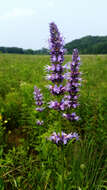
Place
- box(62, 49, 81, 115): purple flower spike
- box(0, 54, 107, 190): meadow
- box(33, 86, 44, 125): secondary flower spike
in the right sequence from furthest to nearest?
box(33, 86, 44, 125): secondary flower spike
box(62, 49, 81, 115): purple flower spike
box(0, 54, 107, 190): meadow

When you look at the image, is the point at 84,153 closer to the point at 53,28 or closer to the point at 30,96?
the point at 53,28

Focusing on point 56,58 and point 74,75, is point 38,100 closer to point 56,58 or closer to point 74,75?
point 74,75

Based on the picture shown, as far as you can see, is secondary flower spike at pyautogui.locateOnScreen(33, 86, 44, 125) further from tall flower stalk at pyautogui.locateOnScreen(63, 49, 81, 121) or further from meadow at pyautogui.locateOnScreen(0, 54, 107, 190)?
tall flower stalk at pyautogui.locateOnScreen(63, 49, 81, 121)

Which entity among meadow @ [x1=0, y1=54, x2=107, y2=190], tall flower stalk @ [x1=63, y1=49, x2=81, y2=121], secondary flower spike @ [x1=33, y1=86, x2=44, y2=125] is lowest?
meadow @ [x1=0, y1=54, x2=107, y2=190]

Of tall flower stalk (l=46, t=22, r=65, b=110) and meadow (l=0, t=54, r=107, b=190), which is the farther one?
meadow (l=0, t=54, r=107, b=190)

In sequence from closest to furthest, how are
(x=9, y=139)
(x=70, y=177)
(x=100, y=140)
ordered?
1. (x=70, y=177)
2. (x=100, y=140)
3. (x=9, y=139)

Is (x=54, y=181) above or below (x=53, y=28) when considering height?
below

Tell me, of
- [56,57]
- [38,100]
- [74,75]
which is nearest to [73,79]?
[74,75]


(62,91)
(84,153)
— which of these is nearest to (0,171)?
(84,153)

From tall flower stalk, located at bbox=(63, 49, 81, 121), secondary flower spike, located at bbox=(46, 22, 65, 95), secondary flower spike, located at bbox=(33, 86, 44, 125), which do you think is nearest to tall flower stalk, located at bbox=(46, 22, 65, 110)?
secondary flower spike, located at bbox=(46, 22, 65, 95)

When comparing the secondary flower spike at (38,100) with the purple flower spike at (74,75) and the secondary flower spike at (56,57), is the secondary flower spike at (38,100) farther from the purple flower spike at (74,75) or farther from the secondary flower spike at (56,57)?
the secondary flower spike at (56,57)

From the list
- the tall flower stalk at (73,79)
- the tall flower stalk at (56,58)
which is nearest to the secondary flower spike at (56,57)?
the tall flower stalk at (56,58)

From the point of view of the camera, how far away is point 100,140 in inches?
106

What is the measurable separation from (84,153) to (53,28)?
60.8 inches
